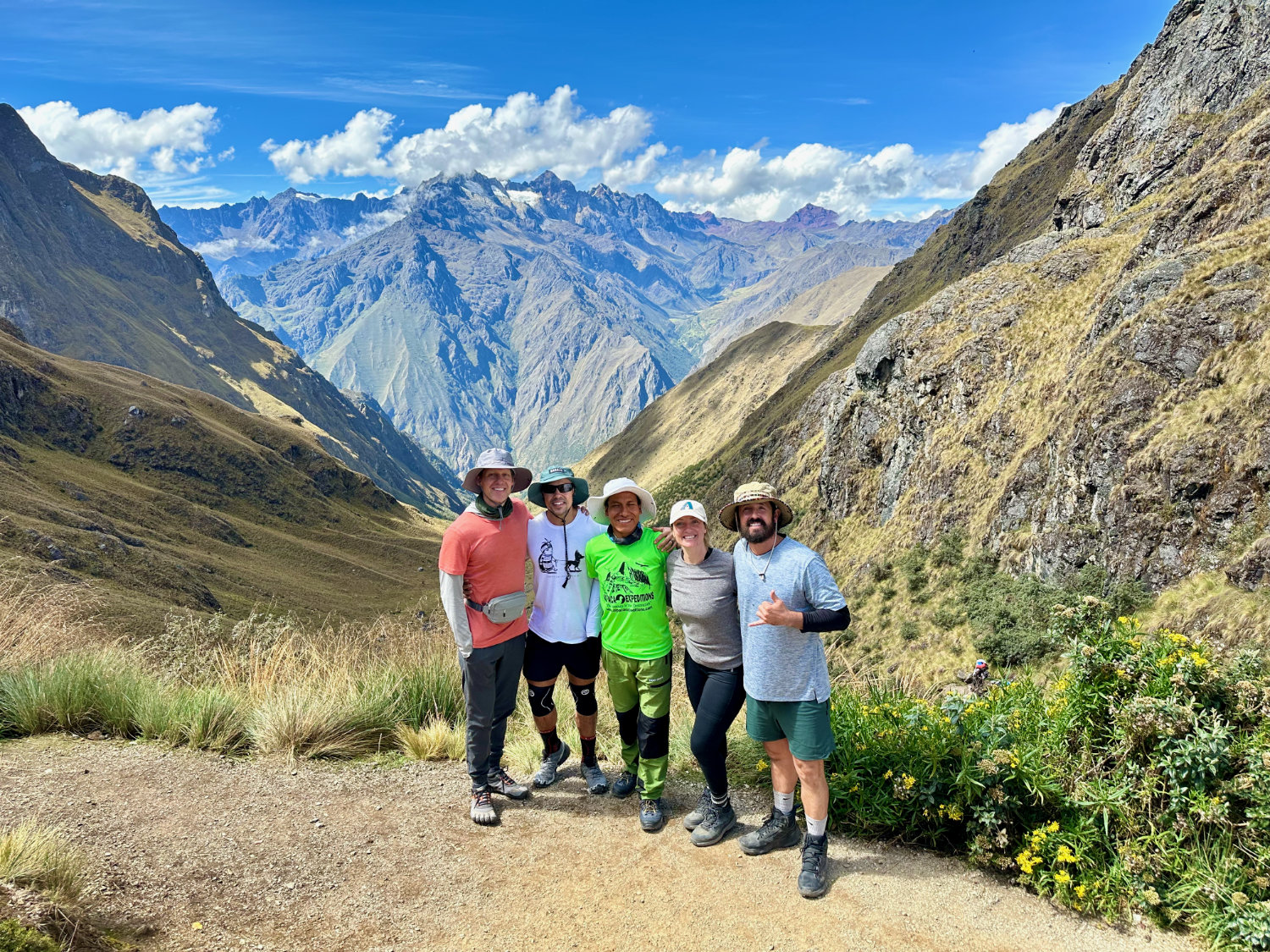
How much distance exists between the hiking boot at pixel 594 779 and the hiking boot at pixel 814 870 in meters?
2.06

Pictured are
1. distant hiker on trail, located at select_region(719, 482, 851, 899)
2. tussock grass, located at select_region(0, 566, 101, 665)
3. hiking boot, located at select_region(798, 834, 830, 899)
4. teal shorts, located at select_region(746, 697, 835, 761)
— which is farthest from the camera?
tussock grass, located at select_region(0, 566, 101, 665)

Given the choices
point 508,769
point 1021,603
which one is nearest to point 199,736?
point 508,769

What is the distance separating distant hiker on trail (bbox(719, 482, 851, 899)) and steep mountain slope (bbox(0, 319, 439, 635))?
3886cm

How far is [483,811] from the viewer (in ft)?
19.0

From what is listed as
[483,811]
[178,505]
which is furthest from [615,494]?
[178,505]

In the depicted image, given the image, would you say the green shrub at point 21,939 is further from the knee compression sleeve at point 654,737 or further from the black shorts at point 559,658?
the knee compression sleeve at point 654,737

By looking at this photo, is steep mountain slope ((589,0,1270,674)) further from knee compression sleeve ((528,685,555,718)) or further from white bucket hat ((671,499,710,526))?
knee compression sleeve ((528,685,555,718))

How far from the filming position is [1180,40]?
198ft

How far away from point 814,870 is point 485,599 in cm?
339

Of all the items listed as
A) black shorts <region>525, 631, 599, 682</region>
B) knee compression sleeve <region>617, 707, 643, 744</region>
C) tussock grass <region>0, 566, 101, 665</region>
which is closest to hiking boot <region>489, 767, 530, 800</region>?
black shorts <region>525, 631, 599, 682</region>

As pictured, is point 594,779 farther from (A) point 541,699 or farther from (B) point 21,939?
(B) point 21,939

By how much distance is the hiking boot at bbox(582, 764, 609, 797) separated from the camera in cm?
639

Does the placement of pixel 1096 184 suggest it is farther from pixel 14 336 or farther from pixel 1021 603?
pixel 14 336

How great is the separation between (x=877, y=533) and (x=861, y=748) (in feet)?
135
